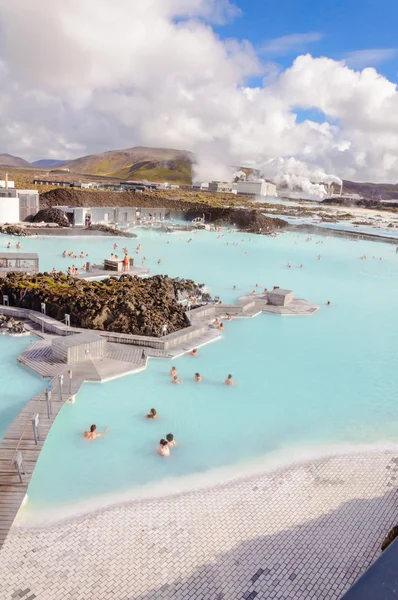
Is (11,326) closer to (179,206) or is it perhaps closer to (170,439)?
(170,439)

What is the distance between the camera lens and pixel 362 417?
36.0 feet

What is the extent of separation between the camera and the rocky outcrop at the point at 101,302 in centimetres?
1489

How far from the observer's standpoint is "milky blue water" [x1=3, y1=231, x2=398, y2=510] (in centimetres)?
830

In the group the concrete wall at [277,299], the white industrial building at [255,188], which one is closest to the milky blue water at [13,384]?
the concrete wall at [277,299]

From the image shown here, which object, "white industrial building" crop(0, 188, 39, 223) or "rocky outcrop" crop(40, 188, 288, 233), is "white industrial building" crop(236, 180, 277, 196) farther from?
"white industrial building" crop(0, 188, 39, 223)

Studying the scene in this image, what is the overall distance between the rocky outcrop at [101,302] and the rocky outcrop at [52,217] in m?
23.0

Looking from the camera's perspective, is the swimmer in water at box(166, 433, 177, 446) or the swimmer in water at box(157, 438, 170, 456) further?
the swimmer in water at box(166, 433, 177, 446)

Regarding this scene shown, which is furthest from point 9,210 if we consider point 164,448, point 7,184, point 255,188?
point 255,188

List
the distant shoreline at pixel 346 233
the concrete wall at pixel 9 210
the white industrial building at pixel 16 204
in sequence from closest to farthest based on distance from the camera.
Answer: the concrete wall at pixel 9 210 → the white industrial building at pixel 16 204 → the distant shoreline at pixel 346 233

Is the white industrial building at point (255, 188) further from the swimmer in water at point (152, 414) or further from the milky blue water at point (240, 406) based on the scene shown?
the swimmer in water at point (152, 414)

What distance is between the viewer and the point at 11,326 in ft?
48.0

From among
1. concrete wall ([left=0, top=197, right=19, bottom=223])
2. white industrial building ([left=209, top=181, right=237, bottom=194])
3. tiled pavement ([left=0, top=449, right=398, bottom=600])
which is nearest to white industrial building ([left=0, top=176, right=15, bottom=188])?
concrete wall ([left=0, top=197, right=19, bottom=223])

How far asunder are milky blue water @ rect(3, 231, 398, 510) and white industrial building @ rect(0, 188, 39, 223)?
24.9m

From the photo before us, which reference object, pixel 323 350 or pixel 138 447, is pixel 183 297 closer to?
pixel 323 350
